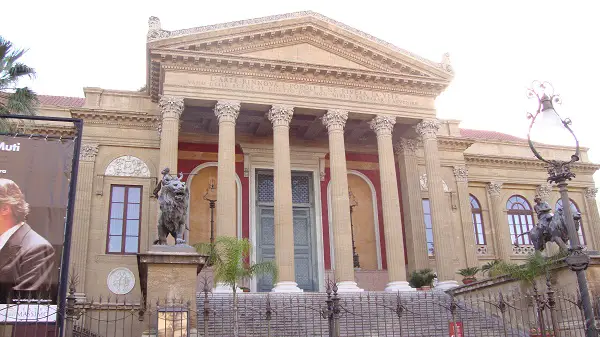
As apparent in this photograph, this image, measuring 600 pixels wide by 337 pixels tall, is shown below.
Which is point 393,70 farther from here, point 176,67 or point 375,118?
point 176,67

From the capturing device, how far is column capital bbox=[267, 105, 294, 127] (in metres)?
22.2

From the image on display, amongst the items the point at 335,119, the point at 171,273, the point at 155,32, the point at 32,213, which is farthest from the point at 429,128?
the point at 32,213

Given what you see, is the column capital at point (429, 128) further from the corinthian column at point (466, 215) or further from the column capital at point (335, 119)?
the corinthian column at point (466, 215)

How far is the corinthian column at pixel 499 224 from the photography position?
2957cm

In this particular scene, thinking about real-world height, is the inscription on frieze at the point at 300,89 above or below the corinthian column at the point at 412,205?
above

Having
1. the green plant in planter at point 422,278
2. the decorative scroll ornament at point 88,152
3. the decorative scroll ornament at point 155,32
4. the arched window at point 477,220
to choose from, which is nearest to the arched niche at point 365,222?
the green plant in planter at point 422,278

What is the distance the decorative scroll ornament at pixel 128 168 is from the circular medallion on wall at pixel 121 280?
3.95m

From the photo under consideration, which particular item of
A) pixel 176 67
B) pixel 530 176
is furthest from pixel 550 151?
pixel 176 67

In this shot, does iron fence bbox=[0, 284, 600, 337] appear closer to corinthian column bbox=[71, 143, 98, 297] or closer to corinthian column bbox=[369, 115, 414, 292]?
corinthian column bbox=[369, 115, 414, 292]

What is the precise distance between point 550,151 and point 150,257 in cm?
2581

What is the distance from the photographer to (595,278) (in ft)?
46.1

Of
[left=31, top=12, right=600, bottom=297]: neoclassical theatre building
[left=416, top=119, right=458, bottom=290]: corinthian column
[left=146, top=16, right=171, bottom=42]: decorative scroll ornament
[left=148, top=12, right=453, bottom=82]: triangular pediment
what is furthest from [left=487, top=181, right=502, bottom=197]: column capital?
[left=146, top=16, right=171, bottom=42]: decorative scroll ornament

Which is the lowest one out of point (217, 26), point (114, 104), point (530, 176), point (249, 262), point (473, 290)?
point (473, 290)

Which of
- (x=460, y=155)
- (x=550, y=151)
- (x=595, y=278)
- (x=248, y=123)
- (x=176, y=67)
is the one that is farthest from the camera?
(x=550, y=151)
